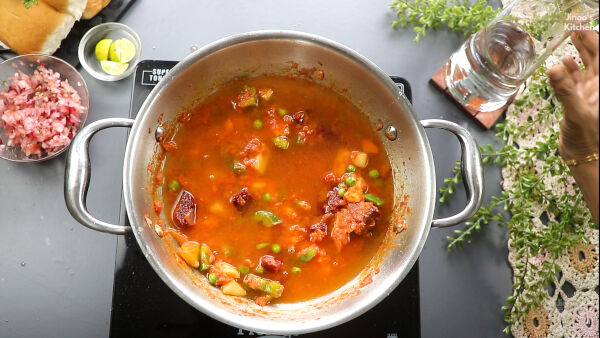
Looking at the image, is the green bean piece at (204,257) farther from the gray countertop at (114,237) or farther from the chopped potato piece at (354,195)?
the chopped potato piece at (354,195)

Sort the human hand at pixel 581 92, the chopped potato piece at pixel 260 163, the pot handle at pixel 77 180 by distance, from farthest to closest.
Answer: the chopped potato piece at pixel 260 163, the pot handle at pixel 77 180, the human hand at pixel 581 92

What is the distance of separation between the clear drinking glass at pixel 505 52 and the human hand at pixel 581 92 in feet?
1.82

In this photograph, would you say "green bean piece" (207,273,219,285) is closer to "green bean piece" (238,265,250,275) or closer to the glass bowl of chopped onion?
"green bean piece" (238,265,250,275)

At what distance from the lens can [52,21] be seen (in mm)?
2455

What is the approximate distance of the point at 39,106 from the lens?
2486 millimetres

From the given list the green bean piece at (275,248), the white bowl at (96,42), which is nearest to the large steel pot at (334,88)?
the green bean piece at (275,248)

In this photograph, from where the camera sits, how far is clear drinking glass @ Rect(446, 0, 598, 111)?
2307 millimetres

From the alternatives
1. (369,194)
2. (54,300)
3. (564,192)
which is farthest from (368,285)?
(54,300)

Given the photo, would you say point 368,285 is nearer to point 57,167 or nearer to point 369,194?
point 369,194

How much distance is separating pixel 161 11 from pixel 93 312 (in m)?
1.64

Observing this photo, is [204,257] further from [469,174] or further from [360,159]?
[469,174]

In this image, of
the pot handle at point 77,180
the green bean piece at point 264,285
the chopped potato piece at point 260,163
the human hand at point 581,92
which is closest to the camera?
the human hand at point 581,92

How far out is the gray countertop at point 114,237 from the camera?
245 centimetres

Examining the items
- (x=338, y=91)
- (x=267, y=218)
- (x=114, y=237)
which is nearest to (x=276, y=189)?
(x=267, y=218)
